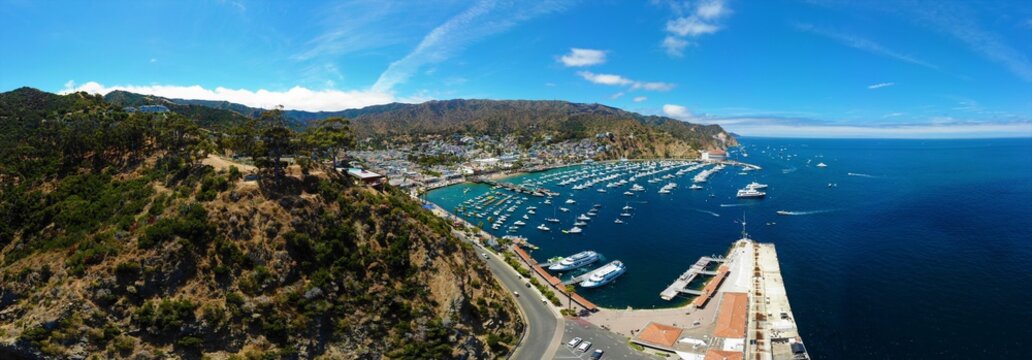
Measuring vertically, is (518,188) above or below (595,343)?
above

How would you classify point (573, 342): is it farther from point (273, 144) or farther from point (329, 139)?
point (329, 139)

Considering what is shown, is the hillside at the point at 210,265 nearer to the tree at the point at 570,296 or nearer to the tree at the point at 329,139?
the tree at the point at 329,139

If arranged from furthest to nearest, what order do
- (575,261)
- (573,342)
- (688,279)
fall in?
1. (575,261)
2. (688,279)
3. (573,342)

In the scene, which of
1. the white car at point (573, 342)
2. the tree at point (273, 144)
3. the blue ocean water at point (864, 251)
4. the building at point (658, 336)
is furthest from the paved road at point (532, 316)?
the tree at point (273, 144)

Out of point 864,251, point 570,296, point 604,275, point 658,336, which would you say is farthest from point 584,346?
point 864,251

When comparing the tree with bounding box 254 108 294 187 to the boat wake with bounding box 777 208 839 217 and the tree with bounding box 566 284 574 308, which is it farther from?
the boat wake with bounding box 777 208 839 217

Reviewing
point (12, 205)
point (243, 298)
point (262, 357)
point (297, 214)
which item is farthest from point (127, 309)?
point (12, 205)
